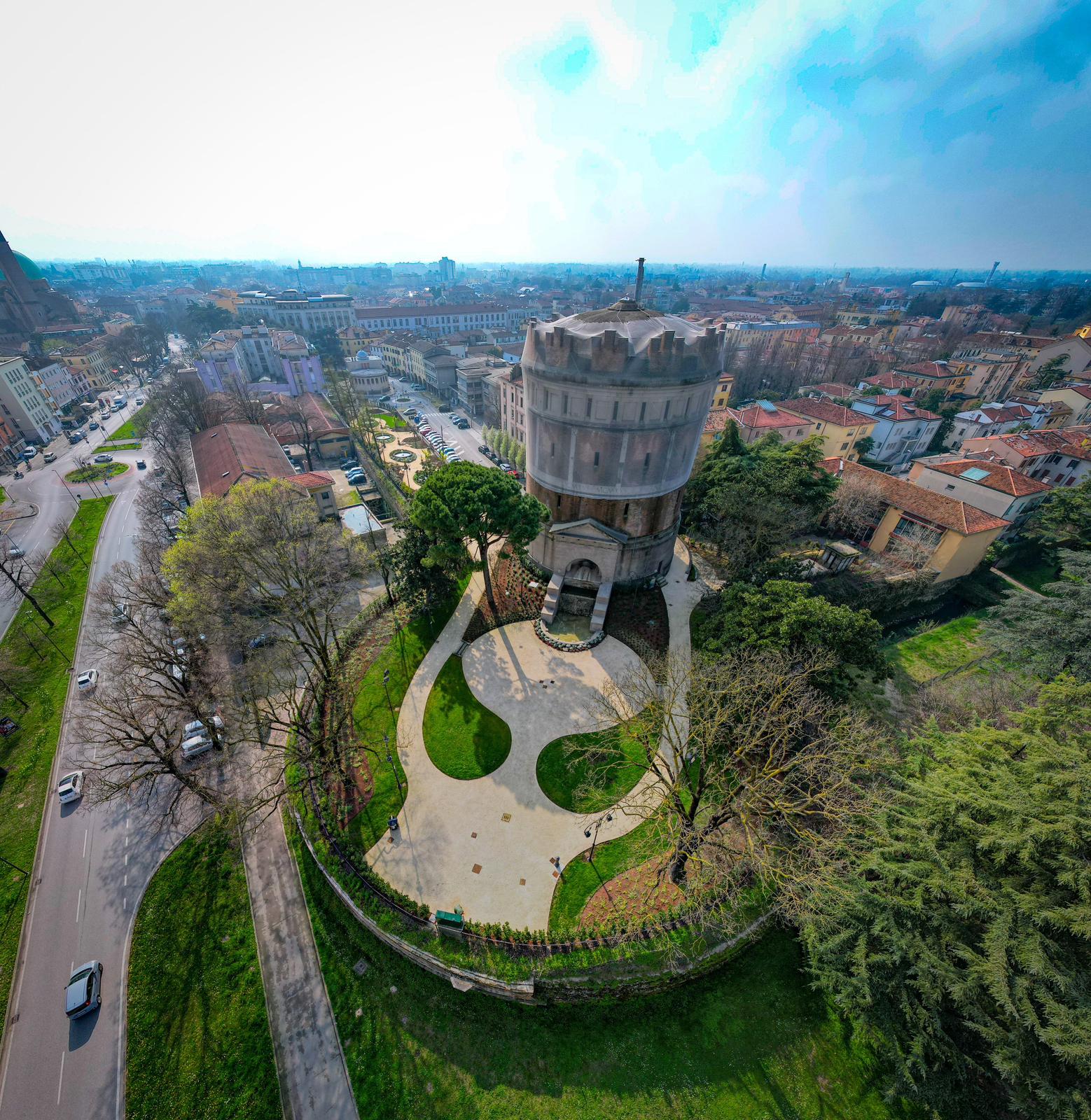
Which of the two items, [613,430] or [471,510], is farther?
[613,430]

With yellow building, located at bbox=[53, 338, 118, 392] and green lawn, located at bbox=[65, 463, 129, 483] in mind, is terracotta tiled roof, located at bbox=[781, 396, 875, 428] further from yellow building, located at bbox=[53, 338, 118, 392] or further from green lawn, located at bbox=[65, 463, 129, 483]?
yellow building, located at bbox=[53, 338, 118, 392]

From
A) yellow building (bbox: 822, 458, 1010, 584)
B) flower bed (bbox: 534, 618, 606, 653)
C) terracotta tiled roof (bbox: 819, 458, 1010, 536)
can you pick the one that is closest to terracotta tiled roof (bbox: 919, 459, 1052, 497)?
terracotta tiled roof (bbox: 819, 458, 1010, 536)

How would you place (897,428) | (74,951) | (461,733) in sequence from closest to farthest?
(74,951)
(461,733)
(897,428)

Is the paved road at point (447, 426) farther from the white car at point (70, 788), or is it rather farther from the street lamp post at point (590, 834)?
Answer: the street lamp post at point (590, 834)

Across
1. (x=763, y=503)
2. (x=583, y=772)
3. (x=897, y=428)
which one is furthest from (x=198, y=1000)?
(x=897, y=428)

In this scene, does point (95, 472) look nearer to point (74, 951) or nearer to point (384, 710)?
point (384, 710)

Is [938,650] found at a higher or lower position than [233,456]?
Answer: lower

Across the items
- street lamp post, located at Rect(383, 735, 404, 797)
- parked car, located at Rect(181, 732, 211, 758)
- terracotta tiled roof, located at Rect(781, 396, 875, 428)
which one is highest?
terracotta tiled roof, located at Rect(781, 396, 875, 428)

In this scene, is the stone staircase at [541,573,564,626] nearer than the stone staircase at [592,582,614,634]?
No
